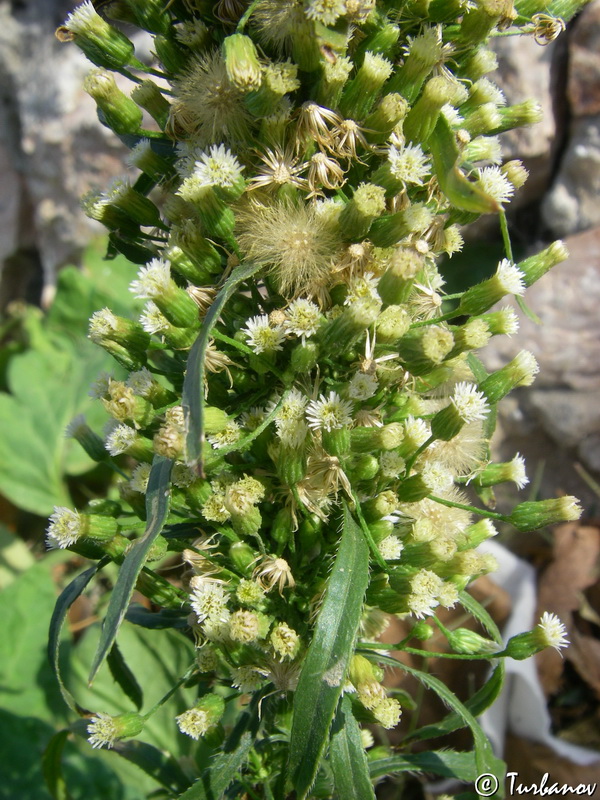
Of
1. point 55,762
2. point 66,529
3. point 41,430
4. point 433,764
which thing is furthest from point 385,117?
point 41,430

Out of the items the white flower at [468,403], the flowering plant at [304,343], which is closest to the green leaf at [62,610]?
the flowering plant at [304,343]

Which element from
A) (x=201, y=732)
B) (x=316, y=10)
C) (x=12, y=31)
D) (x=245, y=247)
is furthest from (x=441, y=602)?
(x=12, y=31)

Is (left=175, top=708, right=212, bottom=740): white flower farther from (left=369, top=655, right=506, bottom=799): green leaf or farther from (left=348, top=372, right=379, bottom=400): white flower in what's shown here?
(left=348, top=372, right=379, bottom=400): white flower

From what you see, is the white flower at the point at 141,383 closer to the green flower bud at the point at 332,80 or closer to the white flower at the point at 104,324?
the white flower at the point at 104,324

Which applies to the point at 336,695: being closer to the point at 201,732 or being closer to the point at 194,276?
the point at 201,732

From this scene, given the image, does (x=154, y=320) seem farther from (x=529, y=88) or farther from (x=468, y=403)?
(x=529, y=88)

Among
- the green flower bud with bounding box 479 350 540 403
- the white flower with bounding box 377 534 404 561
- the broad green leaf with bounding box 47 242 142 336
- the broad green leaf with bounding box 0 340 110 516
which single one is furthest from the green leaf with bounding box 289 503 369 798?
the broad green leaf with bounding box 47 242 142 336
